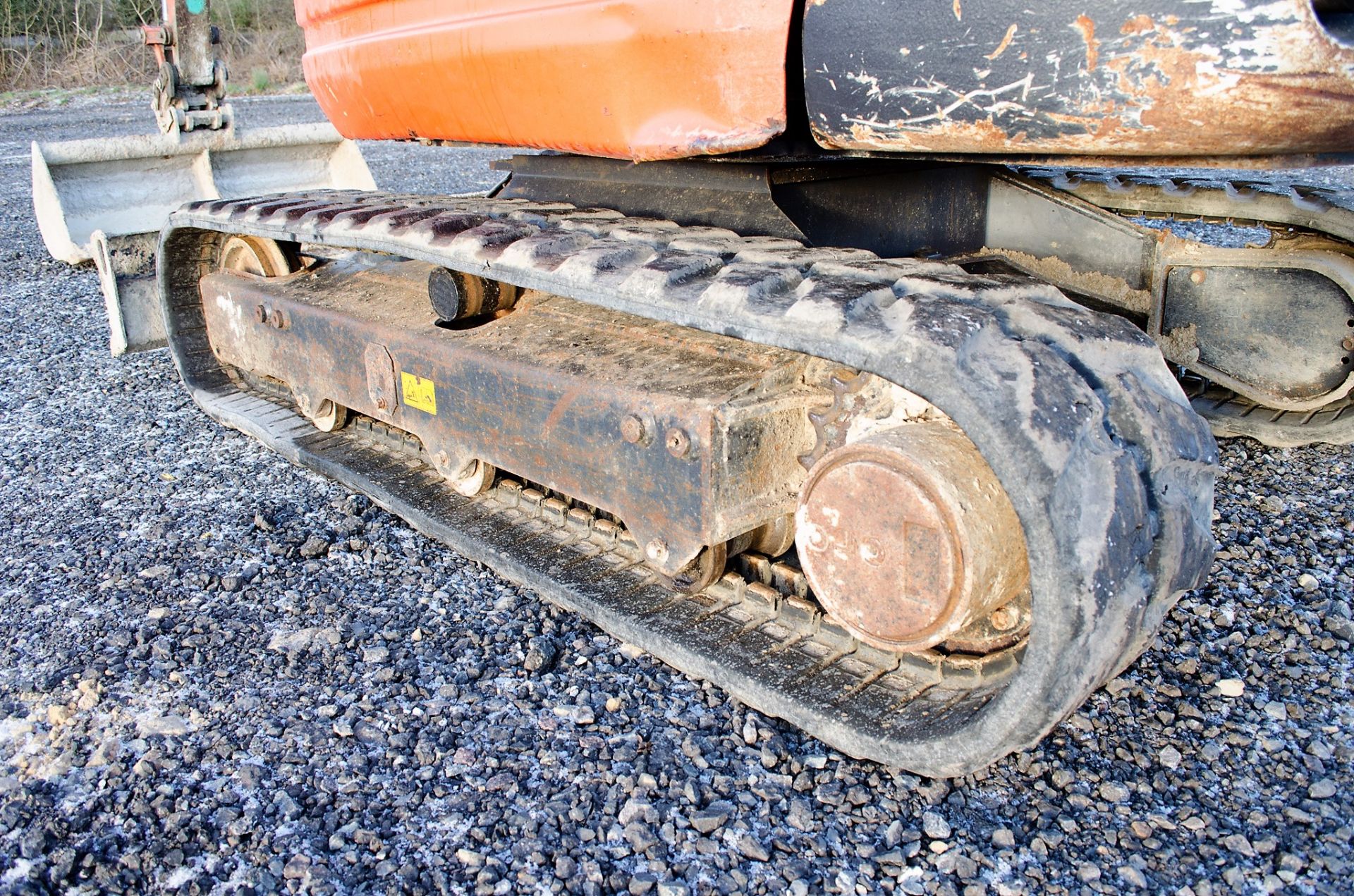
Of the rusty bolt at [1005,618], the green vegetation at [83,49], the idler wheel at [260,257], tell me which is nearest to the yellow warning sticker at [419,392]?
Answer: the idler wheel at [260,257]

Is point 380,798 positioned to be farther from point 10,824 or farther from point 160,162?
point 160,162

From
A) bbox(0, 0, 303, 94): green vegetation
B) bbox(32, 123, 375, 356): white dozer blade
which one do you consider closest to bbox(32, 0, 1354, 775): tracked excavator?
bbox(32, 123, 375, 356): white dozer blade

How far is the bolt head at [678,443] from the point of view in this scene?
197 centimetres

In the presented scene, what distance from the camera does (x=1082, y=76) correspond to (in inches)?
56.2

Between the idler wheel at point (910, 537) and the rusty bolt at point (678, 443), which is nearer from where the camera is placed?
the idler wheel at point (910, 537)

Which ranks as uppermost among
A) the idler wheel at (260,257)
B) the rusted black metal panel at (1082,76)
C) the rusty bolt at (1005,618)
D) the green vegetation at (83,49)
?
the green vegetation at (83,49)

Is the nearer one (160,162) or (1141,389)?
(1141,389)

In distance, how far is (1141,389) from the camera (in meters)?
1.58

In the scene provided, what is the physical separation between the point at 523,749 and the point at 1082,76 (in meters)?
1.46

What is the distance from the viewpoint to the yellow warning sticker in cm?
265

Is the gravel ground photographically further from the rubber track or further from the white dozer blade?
the white dozer blade

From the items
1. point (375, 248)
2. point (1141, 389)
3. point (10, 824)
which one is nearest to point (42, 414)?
point (375, 248)

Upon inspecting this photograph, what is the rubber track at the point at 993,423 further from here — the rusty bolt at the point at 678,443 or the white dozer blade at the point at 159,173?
the white dozer blade at the point at 159,173

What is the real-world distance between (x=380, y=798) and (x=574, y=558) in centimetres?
76
